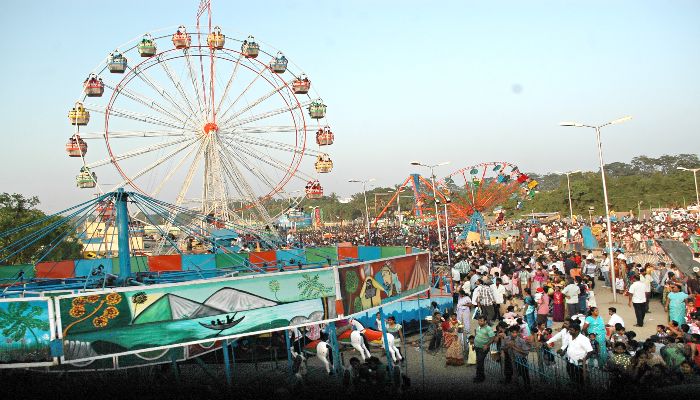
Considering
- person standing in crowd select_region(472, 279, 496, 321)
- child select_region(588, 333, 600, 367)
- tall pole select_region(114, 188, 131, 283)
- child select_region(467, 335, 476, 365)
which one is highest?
tall pole select_region(114, 188, 131, 283)

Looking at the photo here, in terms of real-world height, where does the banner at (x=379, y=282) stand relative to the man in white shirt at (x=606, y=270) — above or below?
above

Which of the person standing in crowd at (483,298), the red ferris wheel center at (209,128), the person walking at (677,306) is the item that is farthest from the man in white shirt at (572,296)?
the red ferris wheel center at (209,128)

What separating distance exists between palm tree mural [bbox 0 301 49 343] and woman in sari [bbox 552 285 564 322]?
1075 centimetres

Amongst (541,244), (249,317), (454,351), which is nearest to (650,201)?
(541,244)

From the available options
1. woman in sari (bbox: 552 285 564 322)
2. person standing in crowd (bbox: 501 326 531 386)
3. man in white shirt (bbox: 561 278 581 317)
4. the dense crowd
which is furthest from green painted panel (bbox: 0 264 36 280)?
man in white shirt (bbox: 561 278 581 317)

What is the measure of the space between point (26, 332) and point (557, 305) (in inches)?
439

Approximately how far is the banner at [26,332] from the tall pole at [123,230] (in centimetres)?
209

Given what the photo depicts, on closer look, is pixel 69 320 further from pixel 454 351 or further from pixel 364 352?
pixel 454 351

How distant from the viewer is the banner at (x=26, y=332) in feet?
30.3

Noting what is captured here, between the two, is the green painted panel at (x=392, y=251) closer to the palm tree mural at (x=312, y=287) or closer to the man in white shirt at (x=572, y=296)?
the man in white shirt at (x=572, y=296)

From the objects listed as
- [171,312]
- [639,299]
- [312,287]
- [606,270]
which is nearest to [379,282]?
[312,287]

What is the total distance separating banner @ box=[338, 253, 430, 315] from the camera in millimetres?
11031

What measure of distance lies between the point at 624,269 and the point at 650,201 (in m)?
53.8

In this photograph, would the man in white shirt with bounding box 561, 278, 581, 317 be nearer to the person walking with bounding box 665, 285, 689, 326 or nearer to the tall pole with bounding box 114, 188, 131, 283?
the person walking with bounding box 665, 285, 689, 326
